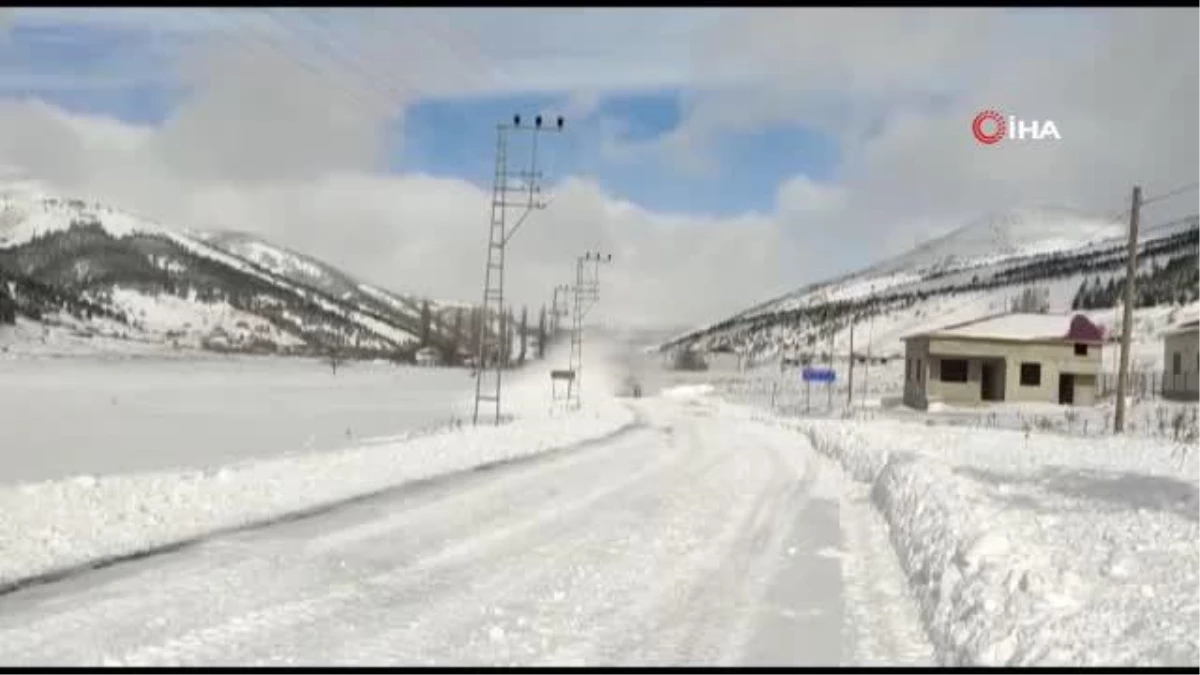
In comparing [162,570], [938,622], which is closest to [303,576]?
[162,570]

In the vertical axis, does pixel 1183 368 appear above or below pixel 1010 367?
above

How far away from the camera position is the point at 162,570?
1040cm

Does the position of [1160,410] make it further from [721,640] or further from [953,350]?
[721,640]

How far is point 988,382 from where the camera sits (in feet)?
261

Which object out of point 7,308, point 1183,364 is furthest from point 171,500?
point 7,308

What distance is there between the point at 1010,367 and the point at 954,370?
3315mm

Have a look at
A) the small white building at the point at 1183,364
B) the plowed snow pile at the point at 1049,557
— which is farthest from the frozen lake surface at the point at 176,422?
the small white building at the point at 1183,364

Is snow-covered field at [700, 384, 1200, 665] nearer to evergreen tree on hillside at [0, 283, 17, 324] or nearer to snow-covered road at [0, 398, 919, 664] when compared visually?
snow-covered road at [0, 398, 919, 664]

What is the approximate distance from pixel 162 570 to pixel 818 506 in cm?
1052

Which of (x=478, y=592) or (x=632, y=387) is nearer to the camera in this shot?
(x=478, y=592)

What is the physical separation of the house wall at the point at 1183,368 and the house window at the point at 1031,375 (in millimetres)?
7167

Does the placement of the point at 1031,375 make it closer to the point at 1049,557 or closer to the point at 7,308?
the point at 1049,557

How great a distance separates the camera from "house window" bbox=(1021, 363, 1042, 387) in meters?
77.1

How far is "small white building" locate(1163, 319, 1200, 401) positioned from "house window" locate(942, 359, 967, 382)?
37.8 feet
